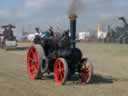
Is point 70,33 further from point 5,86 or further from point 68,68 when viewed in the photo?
point 5,86

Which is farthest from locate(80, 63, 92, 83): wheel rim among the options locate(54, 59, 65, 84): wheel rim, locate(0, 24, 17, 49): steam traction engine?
locate(0, 24, 17, 49): steam traction engine

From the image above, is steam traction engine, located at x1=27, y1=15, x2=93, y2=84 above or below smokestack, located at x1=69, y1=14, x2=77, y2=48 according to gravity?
below

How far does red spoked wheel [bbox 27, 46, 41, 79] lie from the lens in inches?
477

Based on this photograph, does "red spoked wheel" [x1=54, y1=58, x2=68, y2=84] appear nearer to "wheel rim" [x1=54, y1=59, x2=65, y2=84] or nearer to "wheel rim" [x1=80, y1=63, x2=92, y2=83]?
"wheel rim" [x1=54, y1=59, x2=65, y2=84]

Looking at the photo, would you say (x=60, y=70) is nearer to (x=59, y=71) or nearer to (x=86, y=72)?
(x=59, y=71)

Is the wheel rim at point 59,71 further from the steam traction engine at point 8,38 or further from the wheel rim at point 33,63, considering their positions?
the steam traction engine at point 8,38

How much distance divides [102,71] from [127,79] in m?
2.47

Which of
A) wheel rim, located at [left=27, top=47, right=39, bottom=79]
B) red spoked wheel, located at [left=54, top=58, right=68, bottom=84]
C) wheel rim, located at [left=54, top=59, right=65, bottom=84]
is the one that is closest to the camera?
red spoked wheel, located at [left=54, top=58, right=68, bottom=84]

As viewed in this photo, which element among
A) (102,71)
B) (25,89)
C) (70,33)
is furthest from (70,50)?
(102,71)

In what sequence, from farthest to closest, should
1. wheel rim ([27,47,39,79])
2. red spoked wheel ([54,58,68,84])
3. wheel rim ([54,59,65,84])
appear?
wheel rim ([27,47,39,79]) → wheel rim ([54,59,65,84]) → red spoked wheel ([54,58,68,84])

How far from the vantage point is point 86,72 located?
11305 millimetres

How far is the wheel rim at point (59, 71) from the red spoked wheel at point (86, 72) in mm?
597

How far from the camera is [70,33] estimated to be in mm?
11352

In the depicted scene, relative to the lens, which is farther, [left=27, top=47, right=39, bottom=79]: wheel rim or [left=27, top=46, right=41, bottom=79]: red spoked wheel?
[left=27, top=47, right=39, bottom=79]: wheel rim
